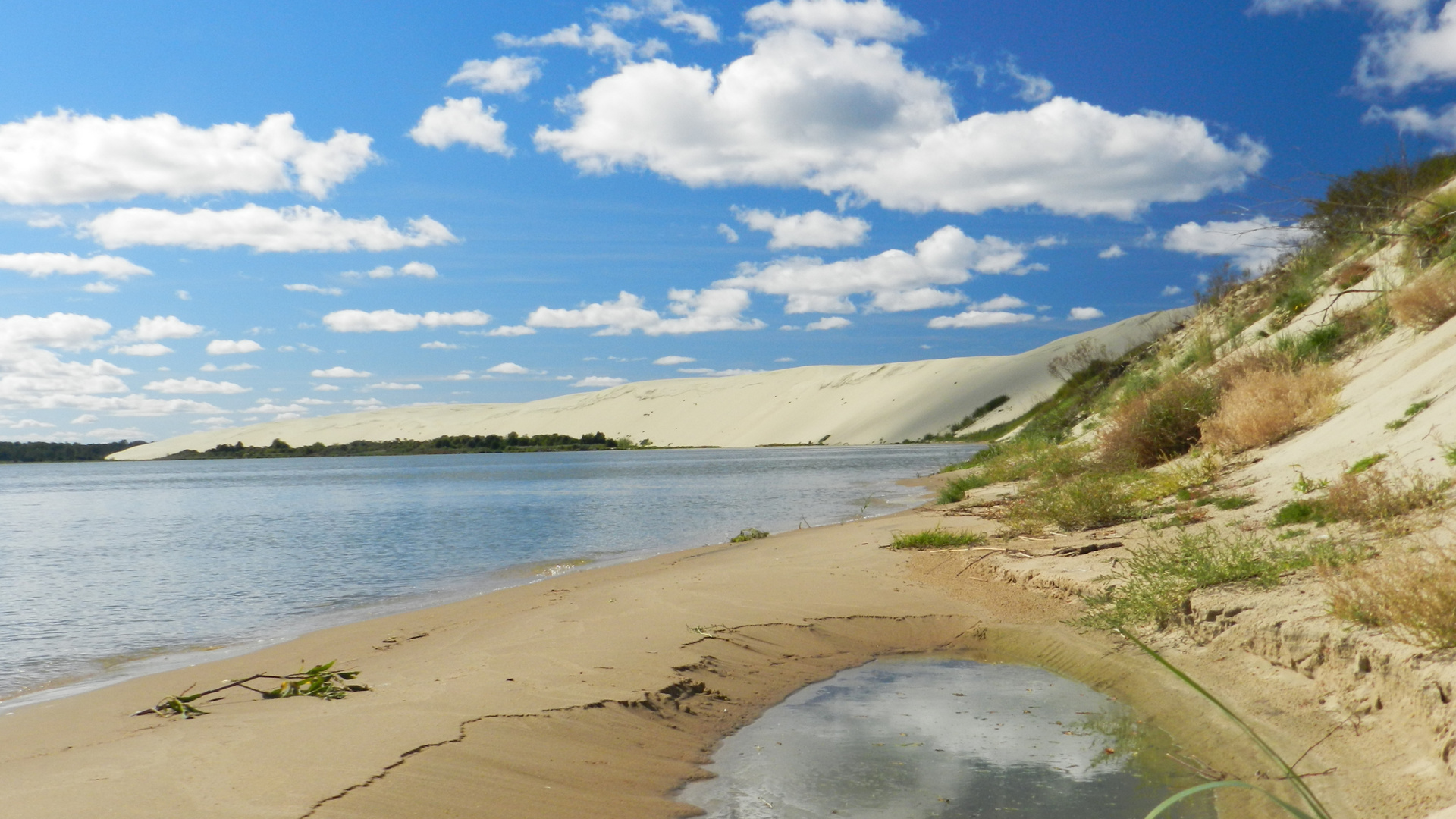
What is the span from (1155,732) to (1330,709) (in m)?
0.69

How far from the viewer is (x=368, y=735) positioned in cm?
379

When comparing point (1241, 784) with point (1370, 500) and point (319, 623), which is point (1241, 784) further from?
Result: point (319, 623)

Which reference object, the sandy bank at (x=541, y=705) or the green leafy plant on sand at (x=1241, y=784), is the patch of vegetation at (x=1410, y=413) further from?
the green leafy plant on sand at (x=1241, y=784)

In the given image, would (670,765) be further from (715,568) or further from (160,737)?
(715,568)

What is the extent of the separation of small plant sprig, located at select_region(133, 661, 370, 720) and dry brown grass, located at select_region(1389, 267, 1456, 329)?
10288mm

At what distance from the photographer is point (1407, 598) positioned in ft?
11.9

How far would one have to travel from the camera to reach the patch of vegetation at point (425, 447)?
85938 mm

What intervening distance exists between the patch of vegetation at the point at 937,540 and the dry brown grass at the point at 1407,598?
4.78 metres

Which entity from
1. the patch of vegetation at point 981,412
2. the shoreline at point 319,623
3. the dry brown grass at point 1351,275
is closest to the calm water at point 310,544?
the shoreline at point 319,623

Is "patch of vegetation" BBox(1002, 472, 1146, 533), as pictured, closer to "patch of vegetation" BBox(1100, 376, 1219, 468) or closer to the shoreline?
"patch of vegetation" BBox(1100, 376, 1219, 468)

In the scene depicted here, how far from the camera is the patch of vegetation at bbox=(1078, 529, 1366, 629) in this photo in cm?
490

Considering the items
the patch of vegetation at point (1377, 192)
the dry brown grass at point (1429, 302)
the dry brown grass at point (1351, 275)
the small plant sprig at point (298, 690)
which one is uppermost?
the patch of vegetation at point (1377, 192)

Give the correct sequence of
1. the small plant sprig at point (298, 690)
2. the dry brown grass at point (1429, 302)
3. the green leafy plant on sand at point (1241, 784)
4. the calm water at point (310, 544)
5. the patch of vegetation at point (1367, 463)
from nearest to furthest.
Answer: the green leafy plant on sand at point (1241, 784), the small plant sprig at point (298, 690), the patch of vegetation at point (1367, 463), the calm water at point (310, 544), the dry brown grass at point (1429, 302)

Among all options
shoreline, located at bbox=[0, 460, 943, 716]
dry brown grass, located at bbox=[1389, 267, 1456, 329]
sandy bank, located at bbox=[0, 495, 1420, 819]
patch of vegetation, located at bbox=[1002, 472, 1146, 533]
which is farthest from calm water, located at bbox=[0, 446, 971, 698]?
dry brown grass, located at bbox=[1389, 267, 1456, 329]
